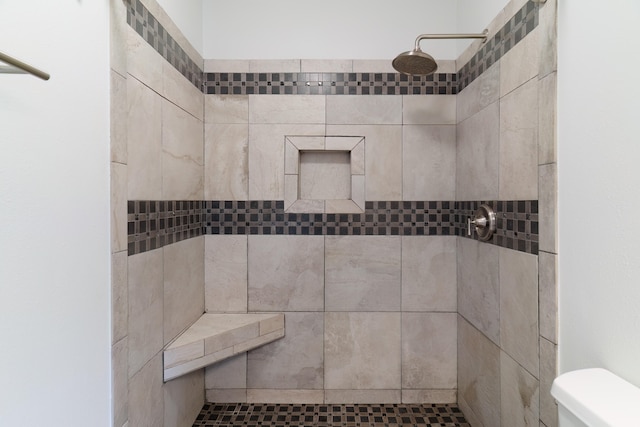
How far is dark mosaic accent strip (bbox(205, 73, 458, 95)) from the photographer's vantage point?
1.97 metres

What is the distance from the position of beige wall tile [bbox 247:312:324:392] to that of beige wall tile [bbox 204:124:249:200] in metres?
0.81

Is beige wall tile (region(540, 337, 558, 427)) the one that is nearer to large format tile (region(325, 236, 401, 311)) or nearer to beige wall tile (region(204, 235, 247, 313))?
large format tile (region(325, 236, 401, 311))

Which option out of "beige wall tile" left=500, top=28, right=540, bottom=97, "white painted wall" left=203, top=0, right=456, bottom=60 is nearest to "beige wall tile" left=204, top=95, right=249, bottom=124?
"white painted wall" left=203, top=0, right=456, bottom=60

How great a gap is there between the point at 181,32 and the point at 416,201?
60.5 inches

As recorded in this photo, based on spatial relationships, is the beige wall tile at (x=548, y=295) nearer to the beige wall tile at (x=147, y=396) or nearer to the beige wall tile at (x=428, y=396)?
the beige wall tile at (x=428, y=396)

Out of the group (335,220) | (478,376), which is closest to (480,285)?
(478,376)

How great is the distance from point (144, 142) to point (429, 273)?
1628 mm

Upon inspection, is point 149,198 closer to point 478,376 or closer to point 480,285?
point 480,285

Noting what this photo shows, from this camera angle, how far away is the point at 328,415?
6.17 ft

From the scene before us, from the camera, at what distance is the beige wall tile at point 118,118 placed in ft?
3.51

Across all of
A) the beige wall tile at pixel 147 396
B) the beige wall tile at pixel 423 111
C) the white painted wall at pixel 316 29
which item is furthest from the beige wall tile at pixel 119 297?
the beige wall tile at pixel 423 111

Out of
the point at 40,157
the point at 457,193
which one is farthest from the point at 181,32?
the point at 457,193

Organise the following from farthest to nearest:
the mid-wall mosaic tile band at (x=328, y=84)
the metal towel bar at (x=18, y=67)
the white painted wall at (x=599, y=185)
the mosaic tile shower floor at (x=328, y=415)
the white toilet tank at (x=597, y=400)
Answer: the mid-wall mosaic tile band at (x=328, y=84) < the mosaic tile shower floor at (x=328, y=415) < the white painted wall at (x=599, y=185) < the white toilet tank at (x=597, y=400) < the metal towel bar at (x=18, y=67)

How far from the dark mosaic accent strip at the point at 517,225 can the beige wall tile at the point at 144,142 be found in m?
1.44
